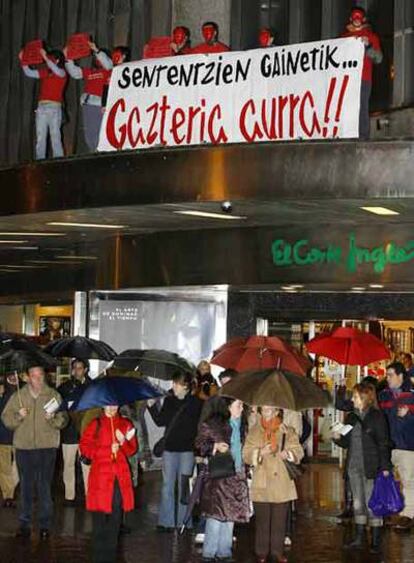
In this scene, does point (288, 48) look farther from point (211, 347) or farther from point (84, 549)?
point (211, 347)

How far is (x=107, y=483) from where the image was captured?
13.6 metres

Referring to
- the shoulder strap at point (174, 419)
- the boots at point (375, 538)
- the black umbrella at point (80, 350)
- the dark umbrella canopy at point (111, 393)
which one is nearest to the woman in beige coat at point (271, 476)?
the dark umbrella canopy at point (111, 393)

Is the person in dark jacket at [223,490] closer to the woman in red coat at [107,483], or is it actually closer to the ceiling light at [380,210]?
the woman in red coat at [107,483]

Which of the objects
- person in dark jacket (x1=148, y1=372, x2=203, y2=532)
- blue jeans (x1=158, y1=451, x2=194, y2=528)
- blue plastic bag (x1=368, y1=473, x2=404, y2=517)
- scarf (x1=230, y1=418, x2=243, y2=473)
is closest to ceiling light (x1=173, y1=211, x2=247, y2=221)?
person in dark jacket (x1=148, y1=372, x2=203, y2=532)

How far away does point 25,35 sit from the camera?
29453 millimetres

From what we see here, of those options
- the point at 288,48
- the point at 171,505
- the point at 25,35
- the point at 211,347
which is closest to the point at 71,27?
the point at 25,35

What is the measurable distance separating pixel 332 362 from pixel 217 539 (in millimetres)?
10727

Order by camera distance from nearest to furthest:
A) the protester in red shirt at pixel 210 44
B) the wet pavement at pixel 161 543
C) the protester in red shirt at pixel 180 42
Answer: the wet pavement at pixel 161 543, the protester in red shirt at pixel 210 44, the protester in red shirt at pixel 180 42

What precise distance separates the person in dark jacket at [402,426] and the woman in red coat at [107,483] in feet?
13.8

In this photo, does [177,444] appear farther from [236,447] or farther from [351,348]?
[351,348]

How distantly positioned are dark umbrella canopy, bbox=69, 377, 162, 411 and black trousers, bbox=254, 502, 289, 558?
5.08ft

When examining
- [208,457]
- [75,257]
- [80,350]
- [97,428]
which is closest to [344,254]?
[80,350]

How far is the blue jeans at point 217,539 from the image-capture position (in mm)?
14016

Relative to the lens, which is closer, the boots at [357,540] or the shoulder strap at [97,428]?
the shoulder strap at [97,428]
